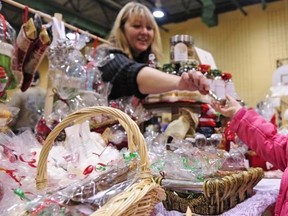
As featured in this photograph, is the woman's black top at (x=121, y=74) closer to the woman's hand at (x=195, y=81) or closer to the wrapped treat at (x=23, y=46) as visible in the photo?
the woman's hand at (x=195, y=81)

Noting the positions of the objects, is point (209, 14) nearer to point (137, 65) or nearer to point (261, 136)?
point (137, 65)

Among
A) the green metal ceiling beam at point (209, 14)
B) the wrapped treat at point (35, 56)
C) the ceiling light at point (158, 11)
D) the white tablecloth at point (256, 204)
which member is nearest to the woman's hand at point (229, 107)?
the white tablecloth at point (256, 204)

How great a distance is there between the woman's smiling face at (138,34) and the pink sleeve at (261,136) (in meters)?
0.68

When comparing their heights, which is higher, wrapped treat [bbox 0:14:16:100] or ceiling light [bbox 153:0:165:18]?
ceiling light [bbox 153:0:165:18]

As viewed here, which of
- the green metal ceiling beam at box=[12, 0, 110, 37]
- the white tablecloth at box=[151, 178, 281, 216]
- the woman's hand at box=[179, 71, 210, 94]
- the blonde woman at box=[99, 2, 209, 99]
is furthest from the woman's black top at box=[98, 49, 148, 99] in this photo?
the green metal ceiling beam at box=[12, 0, 110, 37]

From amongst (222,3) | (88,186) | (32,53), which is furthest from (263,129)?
(222,3)

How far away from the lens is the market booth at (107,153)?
642mm

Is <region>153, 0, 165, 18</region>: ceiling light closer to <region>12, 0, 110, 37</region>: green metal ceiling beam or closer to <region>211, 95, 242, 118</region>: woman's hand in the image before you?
<region>12, 0, 110, 37</region>: green metal ceiling beam

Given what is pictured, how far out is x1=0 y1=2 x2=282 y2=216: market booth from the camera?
0.64 meters

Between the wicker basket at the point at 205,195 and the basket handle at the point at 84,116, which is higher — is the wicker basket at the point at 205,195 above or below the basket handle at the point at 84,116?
below

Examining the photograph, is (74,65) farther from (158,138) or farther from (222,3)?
(222,3)

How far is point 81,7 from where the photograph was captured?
581 cm

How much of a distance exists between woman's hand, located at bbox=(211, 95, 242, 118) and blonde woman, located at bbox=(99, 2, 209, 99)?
108mm

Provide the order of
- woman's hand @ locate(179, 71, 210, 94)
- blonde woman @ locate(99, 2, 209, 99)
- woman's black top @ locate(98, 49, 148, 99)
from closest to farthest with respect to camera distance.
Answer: woman's hand @ locate(179, 71, 210, 94) → blonde woman @ locate(99, 2, 209, 99) → woman's black top @ locate(98, 49, 148, 99)
